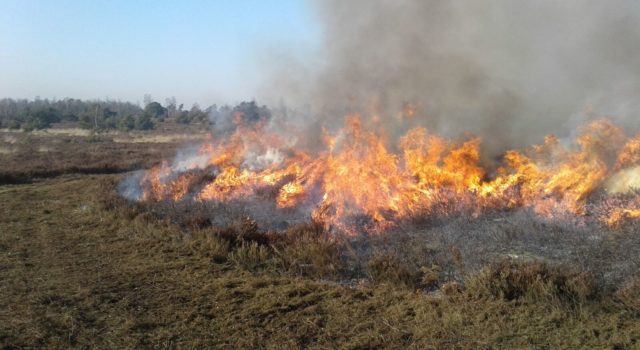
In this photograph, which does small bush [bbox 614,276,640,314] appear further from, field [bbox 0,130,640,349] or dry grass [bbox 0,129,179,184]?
dry grass [bbox 0,129,179,184]

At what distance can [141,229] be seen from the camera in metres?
11.4

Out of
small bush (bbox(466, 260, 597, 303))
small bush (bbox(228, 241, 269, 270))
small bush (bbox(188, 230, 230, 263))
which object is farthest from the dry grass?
small bush (bbox(466, 260, 597, 303))

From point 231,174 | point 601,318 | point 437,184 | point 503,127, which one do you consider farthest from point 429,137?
point 601,318

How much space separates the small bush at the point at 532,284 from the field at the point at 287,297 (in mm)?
17

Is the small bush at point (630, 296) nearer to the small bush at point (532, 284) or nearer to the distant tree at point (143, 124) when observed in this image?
the small bush at point (532, 284)

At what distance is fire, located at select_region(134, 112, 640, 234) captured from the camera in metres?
10.3

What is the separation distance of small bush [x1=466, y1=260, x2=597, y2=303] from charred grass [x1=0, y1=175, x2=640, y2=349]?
0.06ft

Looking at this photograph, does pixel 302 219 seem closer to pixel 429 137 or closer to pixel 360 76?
pixel 429 137

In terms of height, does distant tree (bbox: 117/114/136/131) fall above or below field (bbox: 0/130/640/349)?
above

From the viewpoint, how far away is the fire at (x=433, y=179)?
1033 centimetres

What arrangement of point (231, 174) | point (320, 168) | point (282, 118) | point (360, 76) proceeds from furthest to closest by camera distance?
point (282, 118)
point (231, 174)
point (360, 76)
point (320, 168)

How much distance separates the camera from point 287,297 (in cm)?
670

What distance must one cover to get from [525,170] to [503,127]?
7.51 feet

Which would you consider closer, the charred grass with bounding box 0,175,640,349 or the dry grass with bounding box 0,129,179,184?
the charred grass with bounding box 0,175,640,349
